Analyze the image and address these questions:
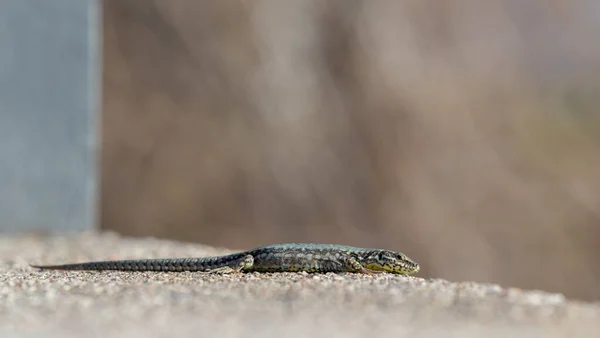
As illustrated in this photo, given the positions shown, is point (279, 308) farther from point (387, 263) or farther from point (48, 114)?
point (48, 114)

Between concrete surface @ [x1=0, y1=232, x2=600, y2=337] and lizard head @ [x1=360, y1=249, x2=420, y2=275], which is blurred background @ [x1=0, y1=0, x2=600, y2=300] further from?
concrete surface @ [x1=0, y1=232, x2=600, y2=337]

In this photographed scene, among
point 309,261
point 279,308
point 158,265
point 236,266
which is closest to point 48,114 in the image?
point 158,265

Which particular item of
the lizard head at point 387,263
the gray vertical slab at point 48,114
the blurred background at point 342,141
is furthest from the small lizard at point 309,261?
the blurred background at point 342,141

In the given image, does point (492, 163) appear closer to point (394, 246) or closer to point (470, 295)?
point (394, 246)

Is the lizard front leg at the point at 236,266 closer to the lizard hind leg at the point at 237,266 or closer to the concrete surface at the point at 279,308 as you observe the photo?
the lizard hind leg at the point at 237,266

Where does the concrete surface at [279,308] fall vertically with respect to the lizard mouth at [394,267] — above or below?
below

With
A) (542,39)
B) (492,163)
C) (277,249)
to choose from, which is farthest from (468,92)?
(277,249)
